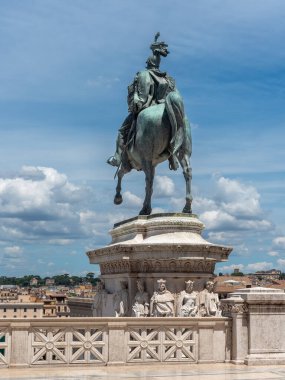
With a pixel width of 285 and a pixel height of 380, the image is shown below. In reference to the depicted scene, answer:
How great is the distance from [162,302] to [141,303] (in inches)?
49.8

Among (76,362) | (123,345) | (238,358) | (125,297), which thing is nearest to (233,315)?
(238,358)

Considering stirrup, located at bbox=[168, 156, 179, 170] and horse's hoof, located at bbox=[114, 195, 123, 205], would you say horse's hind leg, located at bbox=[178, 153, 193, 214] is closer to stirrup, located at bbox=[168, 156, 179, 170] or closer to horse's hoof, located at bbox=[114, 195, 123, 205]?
stirrup, located at bbox=[168, 156, 179, 170]

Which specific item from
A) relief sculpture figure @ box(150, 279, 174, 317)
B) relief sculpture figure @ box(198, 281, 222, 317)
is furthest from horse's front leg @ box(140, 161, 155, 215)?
relief sculpture figure @ box(150, 279, 174, 317)

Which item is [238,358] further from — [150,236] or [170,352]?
[150,236]

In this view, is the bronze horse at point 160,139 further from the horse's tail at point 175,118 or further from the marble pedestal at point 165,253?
the marble pedestal at point 165,253

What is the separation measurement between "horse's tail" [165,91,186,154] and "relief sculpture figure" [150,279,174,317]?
445 centimetres

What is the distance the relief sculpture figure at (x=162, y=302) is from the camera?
17266mm

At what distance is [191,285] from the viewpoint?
1803 centimetres

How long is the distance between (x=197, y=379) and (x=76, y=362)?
2.51 m

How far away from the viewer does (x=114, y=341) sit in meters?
14.3

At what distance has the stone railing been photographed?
13.9m

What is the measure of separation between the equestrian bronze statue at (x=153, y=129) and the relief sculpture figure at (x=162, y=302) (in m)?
3.14

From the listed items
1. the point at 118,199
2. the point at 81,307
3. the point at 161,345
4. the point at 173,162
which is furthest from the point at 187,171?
the point at 81,307

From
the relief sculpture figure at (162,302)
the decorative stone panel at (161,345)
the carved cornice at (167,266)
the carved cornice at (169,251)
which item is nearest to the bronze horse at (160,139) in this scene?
the carved cornice at (169,251)
